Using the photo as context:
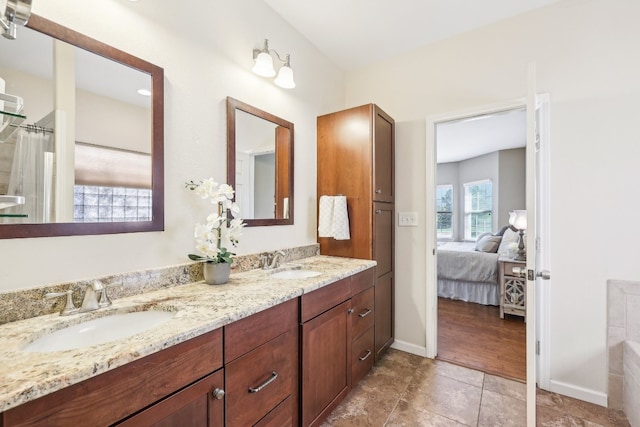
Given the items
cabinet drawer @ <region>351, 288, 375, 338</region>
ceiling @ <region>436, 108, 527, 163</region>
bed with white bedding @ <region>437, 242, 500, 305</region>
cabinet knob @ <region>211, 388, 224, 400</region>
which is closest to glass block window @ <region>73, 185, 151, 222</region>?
cabinet knob @ <region>211, 388, 224, 400</region>

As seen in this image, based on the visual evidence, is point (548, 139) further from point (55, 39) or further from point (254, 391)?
point (55, 39)

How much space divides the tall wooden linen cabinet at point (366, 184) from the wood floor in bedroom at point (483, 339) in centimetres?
61

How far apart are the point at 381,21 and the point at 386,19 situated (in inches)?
1.5

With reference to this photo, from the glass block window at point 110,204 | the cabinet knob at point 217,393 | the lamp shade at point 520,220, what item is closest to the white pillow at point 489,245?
the lamp shade at point 520,220

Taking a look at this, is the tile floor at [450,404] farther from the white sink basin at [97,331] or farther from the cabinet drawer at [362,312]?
the white sink basin at [97,331]

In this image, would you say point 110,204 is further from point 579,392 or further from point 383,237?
point 579,392

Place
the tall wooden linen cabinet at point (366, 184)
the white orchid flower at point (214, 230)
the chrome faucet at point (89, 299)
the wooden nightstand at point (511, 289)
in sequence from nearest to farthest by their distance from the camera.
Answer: the chrome faucet at point (89, 299), the white orchid flower at point (214, 230), the tall wooden linen cabinet at point (366, 184), the wooden nightstand at point (511, 289)

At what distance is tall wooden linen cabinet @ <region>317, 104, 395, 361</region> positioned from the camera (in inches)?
85.0

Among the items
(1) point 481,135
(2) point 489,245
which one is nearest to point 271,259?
(2) point 489,245

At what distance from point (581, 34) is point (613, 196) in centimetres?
106

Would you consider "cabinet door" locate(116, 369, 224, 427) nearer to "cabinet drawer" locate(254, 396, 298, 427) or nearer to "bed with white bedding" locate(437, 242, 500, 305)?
"cabinet drawer" locate(254, 396, 298, 427)

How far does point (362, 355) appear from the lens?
1966mm

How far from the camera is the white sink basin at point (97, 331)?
884mm

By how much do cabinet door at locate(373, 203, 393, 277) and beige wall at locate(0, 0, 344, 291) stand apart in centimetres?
59
